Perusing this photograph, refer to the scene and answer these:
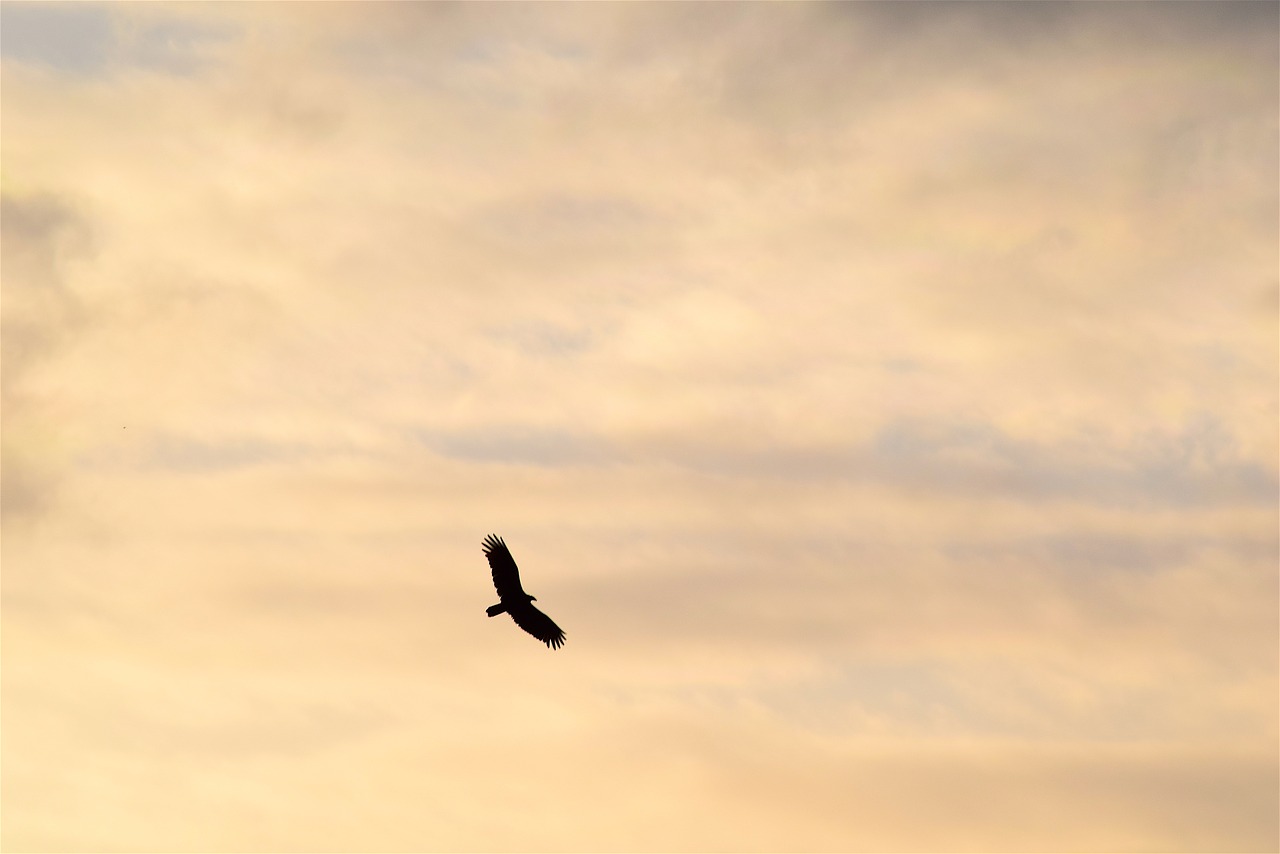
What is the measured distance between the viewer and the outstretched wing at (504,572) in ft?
522

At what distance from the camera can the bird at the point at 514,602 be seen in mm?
159500

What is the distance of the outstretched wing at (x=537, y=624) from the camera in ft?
530

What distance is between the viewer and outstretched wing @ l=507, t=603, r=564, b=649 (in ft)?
530

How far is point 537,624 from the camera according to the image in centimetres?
16188

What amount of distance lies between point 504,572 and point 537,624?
12.7 ft

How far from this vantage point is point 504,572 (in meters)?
160

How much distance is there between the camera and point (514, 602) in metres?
162

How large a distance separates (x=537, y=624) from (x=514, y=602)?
178 centimetres

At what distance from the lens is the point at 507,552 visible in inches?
6289

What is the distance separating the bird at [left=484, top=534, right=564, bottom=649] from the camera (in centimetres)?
15950

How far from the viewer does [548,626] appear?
162375 mm

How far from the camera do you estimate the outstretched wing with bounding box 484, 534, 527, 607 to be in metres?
159

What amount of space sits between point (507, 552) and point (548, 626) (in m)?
5.37
